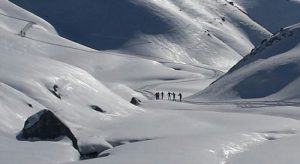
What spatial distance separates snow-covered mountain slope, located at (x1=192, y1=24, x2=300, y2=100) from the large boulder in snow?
33.2m

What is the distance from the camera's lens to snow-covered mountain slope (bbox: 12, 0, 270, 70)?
520ft

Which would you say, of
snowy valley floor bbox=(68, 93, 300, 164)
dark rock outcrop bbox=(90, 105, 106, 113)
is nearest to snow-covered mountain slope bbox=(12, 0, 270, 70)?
snowy valley floor bbox=(68, 93, 300, 164)

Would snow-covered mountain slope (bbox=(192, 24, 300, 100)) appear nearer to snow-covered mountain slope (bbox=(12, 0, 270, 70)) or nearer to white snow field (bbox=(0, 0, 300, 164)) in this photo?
white snow field (bbox=(0, 0, 300, 164))

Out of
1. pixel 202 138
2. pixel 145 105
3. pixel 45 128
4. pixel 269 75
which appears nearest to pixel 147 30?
pixel 269 75

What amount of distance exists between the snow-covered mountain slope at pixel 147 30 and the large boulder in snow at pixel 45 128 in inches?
4669

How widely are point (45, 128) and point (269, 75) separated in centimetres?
4253

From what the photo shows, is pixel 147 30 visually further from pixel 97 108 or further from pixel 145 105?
pixel 97 108

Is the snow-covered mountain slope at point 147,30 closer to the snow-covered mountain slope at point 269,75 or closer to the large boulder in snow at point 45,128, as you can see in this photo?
the snow-covered mountain slope at point 269,75

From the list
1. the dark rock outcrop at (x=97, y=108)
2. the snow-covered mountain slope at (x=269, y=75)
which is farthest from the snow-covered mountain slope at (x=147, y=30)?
the dark rock outcrop at (x=97, y=108)

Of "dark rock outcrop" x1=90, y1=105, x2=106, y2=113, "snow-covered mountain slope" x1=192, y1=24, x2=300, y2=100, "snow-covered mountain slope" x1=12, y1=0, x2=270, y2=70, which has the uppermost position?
"snow-covered mountain slope" x1=12, y1=0, x2=270, y2=70

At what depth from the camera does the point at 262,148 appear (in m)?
30.4

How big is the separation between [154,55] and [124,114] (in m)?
105

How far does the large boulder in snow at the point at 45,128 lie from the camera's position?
29500mm

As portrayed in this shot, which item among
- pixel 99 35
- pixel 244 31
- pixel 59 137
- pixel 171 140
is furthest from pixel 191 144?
pixel 244 31
